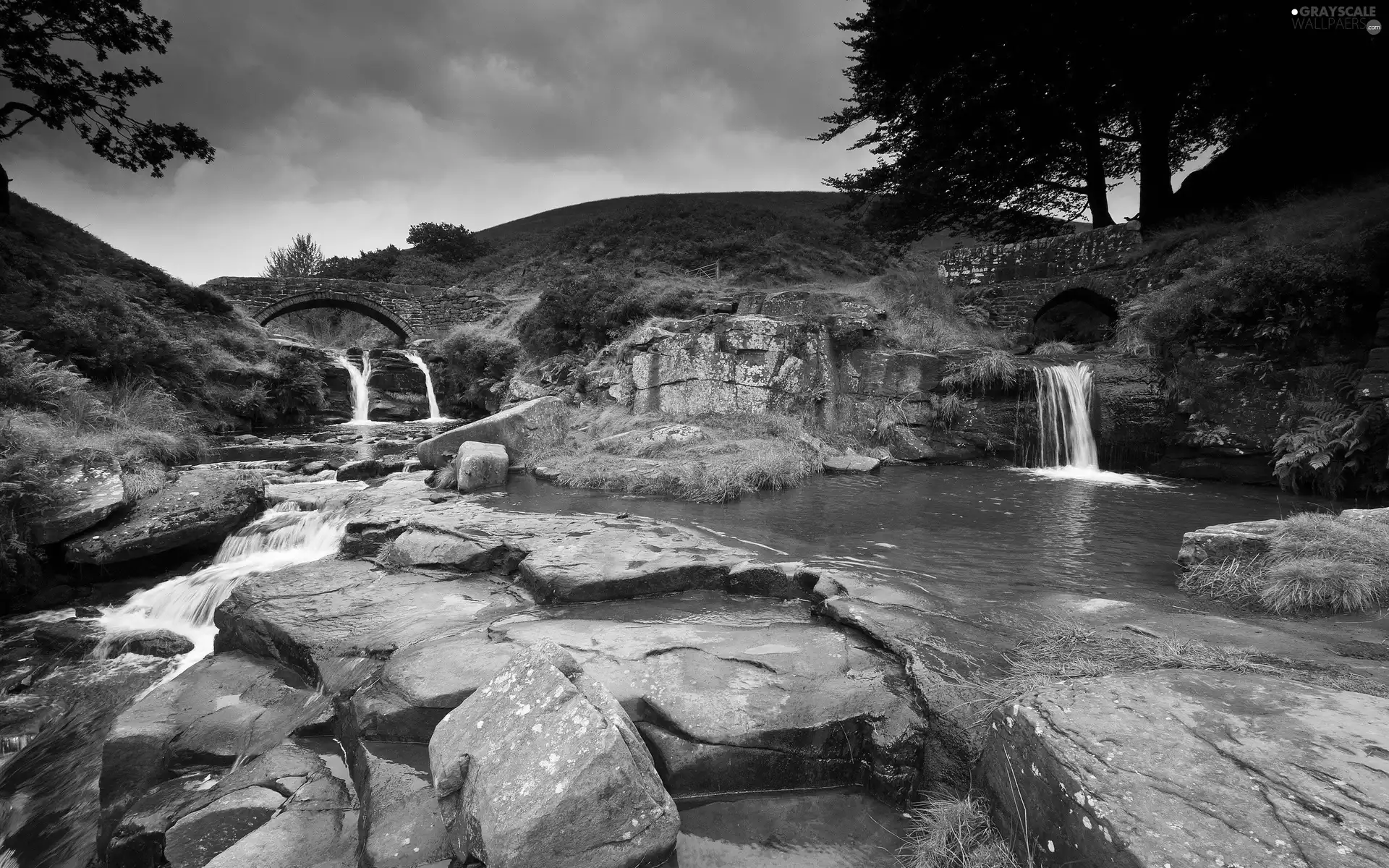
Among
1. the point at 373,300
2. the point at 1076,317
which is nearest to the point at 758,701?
the point at 1076,317

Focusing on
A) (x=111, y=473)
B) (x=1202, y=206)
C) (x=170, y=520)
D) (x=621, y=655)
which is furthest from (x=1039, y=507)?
(x=1202, y=206)

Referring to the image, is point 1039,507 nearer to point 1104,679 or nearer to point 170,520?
point 1104,679

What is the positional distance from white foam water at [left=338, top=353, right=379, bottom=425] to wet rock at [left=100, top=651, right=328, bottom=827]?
54.8 ft

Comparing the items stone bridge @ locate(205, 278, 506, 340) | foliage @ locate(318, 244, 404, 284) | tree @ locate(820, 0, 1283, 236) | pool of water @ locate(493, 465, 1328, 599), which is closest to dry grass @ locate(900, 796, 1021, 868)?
pool of water @ locate(493, 465, 1328, 599)

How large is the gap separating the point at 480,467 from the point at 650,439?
2.95 m

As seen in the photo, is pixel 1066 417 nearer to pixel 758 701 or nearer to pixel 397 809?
pixel 758 701

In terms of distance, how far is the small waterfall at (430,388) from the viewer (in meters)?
20.3

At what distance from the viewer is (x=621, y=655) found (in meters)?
3.17

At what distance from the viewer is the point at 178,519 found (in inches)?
→ 256

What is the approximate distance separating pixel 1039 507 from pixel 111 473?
11661mm

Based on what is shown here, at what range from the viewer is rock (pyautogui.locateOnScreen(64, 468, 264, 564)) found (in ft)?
19.9

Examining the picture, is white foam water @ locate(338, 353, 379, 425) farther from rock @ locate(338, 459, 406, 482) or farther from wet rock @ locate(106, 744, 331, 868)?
wet rock @ locate(106, 744, 331, 868)

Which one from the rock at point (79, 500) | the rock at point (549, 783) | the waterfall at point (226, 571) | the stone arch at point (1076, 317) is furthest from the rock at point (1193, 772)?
the stone arch at point (1076, 317)

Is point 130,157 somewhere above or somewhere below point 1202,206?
above
